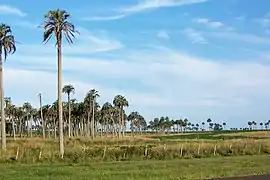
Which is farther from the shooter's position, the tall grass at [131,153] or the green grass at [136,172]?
the tall grass at [131,153]

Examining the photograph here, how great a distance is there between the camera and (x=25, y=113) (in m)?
163

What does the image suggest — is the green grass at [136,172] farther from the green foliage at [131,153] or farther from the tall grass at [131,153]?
the tall grass at [131,153]

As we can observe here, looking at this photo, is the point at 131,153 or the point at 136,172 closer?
the point at 136,172

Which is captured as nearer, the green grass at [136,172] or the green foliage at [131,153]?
the green grass at [136,172]

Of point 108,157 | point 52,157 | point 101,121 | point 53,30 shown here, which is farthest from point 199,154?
point 101,121

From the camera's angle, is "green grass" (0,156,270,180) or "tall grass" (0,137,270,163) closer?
"green grass" (0,156,270,180)

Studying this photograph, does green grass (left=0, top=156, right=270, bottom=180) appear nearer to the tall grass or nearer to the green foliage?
the green foliage

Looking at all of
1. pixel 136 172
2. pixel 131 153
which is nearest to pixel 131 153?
pixel 131 153

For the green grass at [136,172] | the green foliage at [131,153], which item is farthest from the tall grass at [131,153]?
the green grass at [136,172]

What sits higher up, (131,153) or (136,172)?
(131,153)

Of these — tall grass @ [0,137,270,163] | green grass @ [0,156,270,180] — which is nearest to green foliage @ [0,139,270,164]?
tall grass @ [0,137,270,163]

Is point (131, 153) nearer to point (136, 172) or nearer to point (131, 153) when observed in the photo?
point (131, 153)

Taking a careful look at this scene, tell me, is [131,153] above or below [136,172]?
above

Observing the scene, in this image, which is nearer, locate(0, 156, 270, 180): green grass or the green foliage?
locate(0, 156, 270, 180): green grass
